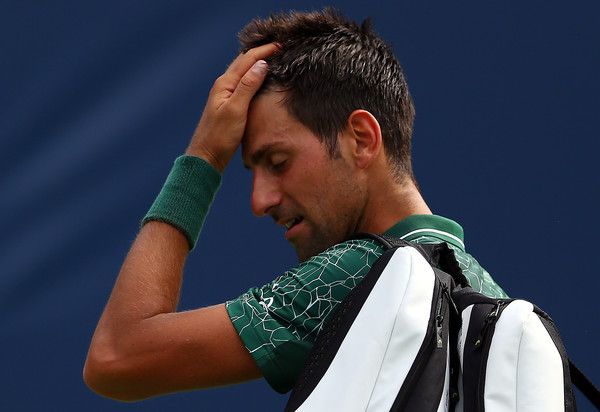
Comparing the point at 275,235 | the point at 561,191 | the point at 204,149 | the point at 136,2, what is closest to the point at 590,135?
the point at 561,191

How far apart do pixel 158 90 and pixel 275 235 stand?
0.42 metres

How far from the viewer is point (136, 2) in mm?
1771

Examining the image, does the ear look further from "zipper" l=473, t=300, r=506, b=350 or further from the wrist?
"zipper" l=473, t=300, r=506, b=350

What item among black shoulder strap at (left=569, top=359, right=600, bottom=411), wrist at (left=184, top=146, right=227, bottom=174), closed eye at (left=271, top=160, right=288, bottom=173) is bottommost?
black shoulder strap at (left=569, top=359, right=600, bottom=411)

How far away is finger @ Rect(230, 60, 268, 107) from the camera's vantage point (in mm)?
1092

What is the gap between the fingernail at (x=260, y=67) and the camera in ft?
3.61

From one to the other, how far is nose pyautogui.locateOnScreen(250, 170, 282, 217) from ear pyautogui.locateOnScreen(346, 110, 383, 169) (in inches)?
4.6

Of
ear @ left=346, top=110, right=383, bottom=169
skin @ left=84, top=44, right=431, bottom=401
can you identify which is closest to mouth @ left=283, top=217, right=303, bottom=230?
skin @ left=84, top=44, right=431, bottom=401

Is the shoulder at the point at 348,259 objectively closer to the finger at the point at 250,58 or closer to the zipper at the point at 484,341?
the zipper at the point at 484,341

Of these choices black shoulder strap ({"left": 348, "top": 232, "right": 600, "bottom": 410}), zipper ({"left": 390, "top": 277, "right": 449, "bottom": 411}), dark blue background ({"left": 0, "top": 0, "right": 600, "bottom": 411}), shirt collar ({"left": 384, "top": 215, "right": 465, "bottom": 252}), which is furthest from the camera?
dark blue background ({"left": 0, "top": 0, "right": 600, "bottom": 411})

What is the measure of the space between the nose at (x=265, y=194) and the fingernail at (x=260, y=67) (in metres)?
0.14

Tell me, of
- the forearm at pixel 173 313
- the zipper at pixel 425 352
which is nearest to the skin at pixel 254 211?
the forearm at pixel 173 313

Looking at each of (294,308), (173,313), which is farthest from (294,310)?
(173,313)

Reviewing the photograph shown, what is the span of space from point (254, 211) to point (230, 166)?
2.37 ft
